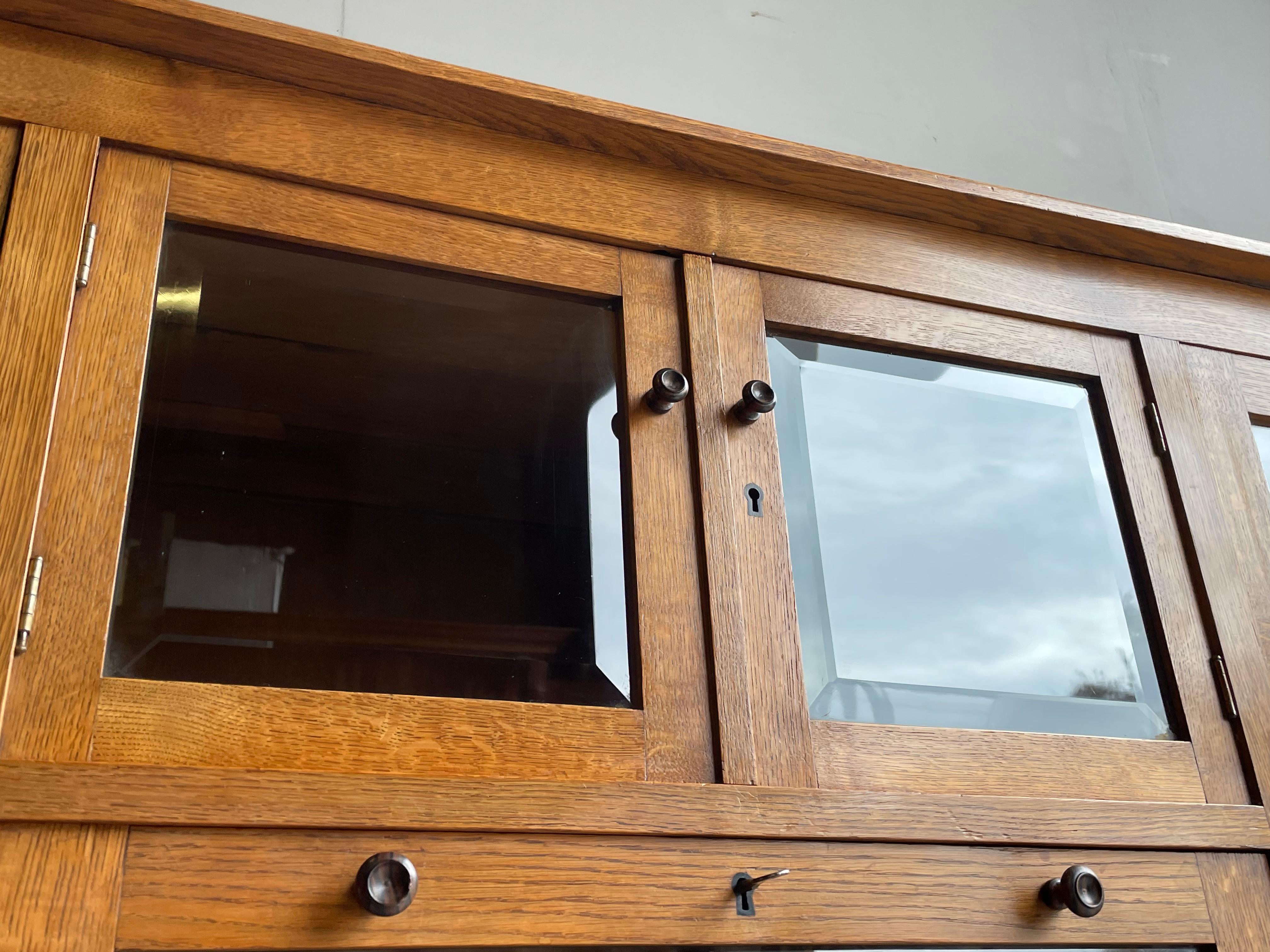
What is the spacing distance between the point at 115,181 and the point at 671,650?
0.49m

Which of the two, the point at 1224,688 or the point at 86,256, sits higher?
the point at 86,256

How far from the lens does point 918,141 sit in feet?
5.24

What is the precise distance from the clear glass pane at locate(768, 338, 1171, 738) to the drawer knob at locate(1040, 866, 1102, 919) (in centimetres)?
11

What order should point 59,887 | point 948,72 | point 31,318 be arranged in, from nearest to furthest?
point 59,887, point 31,318, point 948,72

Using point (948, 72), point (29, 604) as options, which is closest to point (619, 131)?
point (29, 604)

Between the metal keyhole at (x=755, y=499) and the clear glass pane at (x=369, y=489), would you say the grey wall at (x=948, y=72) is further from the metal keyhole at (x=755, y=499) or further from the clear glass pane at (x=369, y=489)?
the metal keyhole at (x=755, y=499)

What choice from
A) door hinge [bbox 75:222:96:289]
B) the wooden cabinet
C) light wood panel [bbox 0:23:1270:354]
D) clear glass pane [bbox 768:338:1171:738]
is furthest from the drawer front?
light wood panel [bbox 0:23:1270:354]

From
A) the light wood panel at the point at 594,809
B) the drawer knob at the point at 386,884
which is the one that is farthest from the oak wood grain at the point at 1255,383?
the drawer knob at the point at 386,884

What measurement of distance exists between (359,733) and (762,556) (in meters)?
0.32

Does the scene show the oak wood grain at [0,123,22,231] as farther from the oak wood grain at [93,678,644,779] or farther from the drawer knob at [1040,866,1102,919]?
the drawer knob at [1040,866,1102,919]

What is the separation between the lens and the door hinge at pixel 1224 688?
2.99ft

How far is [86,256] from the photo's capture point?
0.73 m

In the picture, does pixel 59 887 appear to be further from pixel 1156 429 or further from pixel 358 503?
pixel 1156 429

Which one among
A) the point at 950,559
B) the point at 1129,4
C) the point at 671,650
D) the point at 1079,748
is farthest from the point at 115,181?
the point at 1129,4
